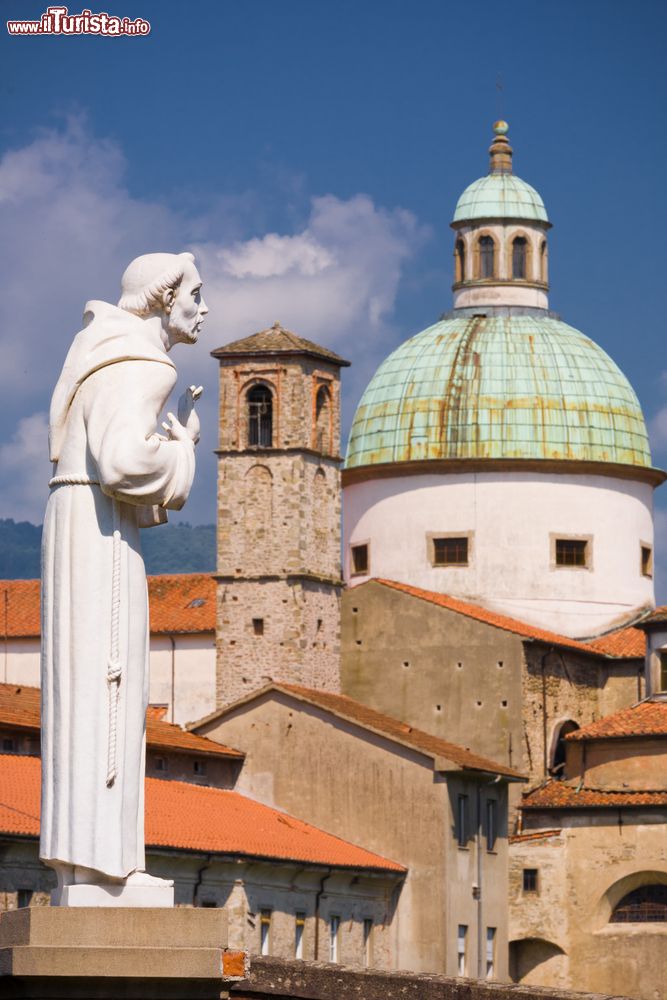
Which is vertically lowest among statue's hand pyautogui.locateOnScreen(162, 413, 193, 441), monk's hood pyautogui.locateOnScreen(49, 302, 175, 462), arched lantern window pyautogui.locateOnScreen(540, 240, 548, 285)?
statue's hand pyautogui.locateOnScreen(162, 413, 193, 441)

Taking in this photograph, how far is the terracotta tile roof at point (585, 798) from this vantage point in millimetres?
48844

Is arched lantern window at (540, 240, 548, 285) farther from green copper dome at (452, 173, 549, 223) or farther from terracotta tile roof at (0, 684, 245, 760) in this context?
terracotta tile roof at (0, 684, 245, 760)

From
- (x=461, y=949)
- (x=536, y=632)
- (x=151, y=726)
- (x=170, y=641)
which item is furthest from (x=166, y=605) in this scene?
(x=461, y=949)

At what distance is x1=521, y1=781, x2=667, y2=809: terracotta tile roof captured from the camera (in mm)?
48844

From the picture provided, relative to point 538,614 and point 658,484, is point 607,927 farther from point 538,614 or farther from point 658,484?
point 658,484

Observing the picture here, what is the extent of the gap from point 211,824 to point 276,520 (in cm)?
946

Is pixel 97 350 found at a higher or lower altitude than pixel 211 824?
lower

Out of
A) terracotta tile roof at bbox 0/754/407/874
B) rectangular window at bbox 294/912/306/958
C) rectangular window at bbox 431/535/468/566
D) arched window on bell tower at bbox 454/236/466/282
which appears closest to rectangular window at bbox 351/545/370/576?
rectangular window at bbox 431/535/468/566

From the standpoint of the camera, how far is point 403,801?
155 ft

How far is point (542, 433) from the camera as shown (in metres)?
56.1

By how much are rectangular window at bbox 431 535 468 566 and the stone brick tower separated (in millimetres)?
4738

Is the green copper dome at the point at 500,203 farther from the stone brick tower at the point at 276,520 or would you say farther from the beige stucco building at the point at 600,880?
the beige stucco building at the point at 600,880

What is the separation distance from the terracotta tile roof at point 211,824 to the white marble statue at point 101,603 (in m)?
26.1

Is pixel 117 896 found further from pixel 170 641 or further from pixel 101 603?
pixel 170 641
